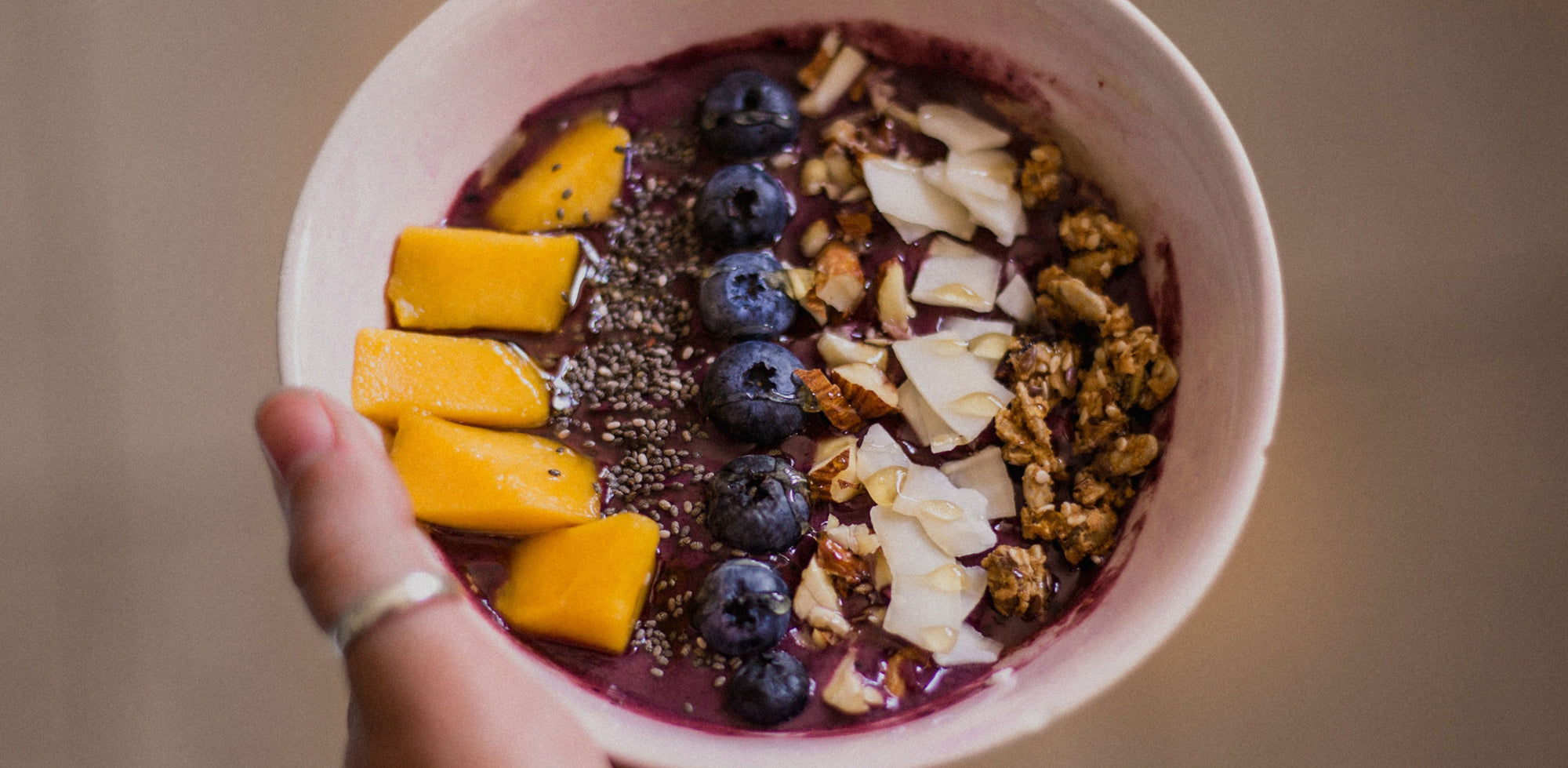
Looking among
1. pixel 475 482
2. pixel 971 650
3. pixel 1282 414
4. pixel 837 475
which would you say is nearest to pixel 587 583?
pixel 475 482

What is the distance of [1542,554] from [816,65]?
3.26 ft

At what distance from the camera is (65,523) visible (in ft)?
4.35

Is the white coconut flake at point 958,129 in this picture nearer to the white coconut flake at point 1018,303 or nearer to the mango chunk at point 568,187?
the white coconut flake at point 1018,303

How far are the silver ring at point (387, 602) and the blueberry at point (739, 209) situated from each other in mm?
399

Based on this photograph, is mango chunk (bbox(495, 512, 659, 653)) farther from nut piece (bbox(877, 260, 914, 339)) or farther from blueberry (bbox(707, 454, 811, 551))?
nut piece (bbox(877, 260, 914, 339))

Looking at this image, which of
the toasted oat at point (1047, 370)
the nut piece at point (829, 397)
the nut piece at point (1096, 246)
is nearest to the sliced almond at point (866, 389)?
the nut piece at point (829, 397)

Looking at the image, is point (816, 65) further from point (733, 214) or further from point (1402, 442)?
point (1402, 442)

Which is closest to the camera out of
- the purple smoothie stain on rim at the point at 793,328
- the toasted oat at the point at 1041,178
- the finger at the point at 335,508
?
the finger at the point at 335,508

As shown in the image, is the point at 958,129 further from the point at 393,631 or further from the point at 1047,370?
the point at 393,631

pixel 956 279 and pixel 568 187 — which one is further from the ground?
pixel 568 187

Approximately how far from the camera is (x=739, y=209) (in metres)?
0.93

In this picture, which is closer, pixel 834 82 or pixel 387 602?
pixel 387 602

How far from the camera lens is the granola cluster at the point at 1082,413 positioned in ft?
2.83

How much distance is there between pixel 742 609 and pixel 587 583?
137 millimetres
